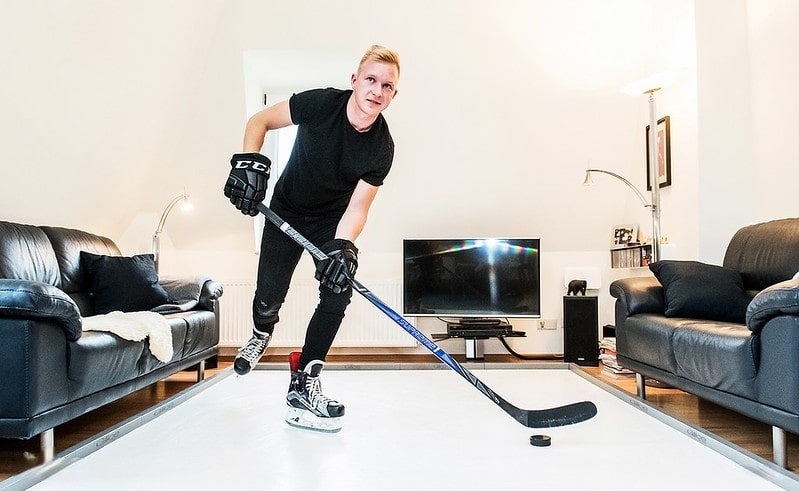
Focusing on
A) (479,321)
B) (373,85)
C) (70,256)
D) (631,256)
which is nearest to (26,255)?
(70,256)

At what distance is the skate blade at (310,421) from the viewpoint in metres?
2.25

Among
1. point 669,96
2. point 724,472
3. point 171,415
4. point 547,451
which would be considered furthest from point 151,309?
point 669,96

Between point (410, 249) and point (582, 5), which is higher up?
point (582, 5)

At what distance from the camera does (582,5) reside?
4.10 meters

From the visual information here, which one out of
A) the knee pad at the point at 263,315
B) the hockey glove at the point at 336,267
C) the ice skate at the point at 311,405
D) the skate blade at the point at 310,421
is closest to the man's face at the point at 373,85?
the hockey glove at the point at 336,267

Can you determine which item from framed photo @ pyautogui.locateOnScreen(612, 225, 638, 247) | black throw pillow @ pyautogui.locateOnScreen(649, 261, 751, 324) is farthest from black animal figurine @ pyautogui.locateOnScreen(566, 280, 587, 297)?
black throw pillow @ pyautogui.locateOnScreen(649, 261, 751, 324)

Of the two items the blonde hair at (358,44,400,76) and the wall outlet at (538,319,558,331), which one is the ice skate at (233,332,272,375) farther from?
the wall outlet at (538,319,558,331)

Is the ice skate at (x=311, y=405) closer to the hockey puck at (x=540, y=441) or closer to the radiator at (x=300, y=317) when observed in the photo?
the hockey puck at (x=540, y=441)

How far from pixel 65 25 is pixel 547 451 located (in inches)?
115

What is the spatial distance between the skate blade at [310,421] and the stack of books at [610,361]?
2.22 metres

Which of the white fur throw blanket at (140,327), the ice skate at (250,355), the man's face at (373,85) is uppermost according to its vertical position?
the man's face at (373,85)

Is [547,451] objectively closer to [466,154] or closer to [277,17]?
[466,154]

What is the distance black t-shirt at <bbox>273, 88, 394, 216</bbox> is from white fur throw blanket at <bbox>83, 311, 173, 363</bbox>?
0.88 meters

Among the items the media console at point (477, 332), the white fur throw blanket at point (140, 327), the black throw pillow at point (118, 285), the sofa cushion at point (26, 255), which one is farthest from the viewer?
the media console at point (477, 332)
